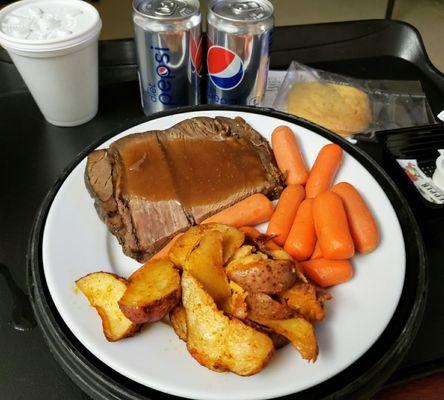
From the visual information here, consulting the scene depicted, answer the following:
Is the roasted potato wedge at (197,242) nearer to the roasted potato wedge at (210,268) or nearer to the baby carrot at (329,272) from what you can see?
the roasted potato wedge at (210,268)

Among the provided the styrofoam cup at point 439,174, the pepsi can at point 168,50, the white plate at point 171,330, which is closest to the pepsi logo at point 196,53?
the pepsi can at point 168,50

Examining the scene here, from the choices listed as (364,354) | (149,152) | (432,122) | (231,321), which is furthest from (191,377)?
(432,122)

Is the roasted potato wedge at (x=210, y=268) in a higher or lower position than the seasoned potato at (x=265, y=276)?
lower

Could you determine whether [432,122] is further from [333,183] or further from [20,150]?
[20,150]

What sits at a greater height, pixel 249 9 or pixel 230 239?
pixel 249 9

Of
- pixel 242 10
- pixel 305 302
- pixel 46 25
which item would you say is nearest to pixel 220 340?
pixel 305 302

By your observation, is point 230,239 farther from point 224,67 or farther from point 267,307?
point 224,67

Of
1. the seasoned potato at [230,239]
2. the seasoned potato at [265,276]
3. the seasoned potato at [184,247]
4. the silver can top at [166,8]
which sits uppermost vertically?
the silver can top at [166,8]

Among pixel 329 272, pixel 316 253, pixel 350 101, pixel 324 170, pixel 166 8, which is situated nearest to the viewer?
pixel 329 272
